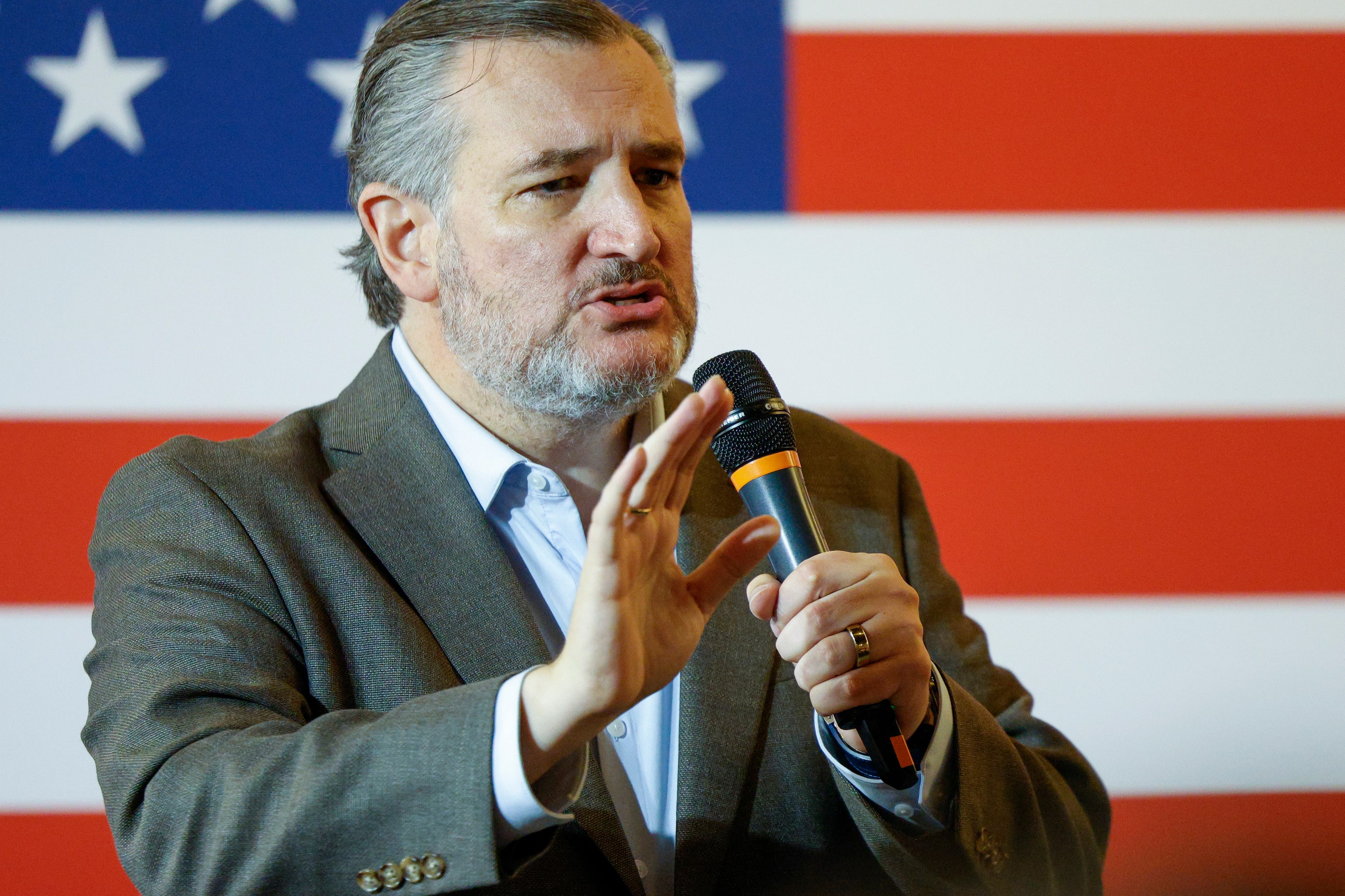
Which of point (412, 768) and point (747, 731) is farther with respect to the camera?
point (747, 731)

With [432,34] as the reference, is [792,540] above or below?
below

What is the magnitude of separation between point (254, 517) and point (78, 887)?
42.3 inches

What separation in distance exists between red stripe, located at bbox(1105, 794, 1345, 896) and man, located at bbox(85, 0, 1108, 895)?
0.68m

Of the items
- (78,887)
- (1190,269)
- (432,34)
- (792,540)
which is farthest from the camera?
(1190,269)

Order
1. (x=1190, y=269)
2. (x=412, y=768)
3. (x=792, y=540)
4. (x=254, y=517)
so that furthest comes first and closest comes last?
(x=1190, y=269) < (x=254, y=517) < (x=792, y=540) < (x=412, y=768)

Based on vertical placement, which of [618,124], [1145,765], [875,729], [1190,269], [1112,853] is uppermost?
[618,124]

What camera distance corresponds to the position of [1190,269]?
2.07 meters

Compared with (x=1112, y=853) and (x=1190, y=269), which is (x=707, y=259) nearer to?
(x=1190, y=269)

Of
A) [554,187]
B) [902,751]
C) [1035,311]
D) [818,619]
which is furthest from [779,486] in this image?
[1035,311]

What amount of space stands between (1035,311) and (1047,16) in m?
0.51

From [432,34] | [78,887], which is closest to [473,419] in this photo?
[432,34]

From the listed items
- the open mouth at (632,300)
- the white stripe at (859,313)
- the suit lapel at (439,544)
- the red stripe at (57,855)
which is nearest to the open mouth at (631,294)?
the open mouth at (632,300)

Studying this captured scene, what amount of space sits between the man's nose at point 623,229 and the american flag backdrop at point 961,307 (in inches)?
27.1

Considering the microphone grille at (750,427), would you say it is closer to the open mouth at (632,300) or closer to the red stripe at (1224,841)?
the open mouth at (632,300)
